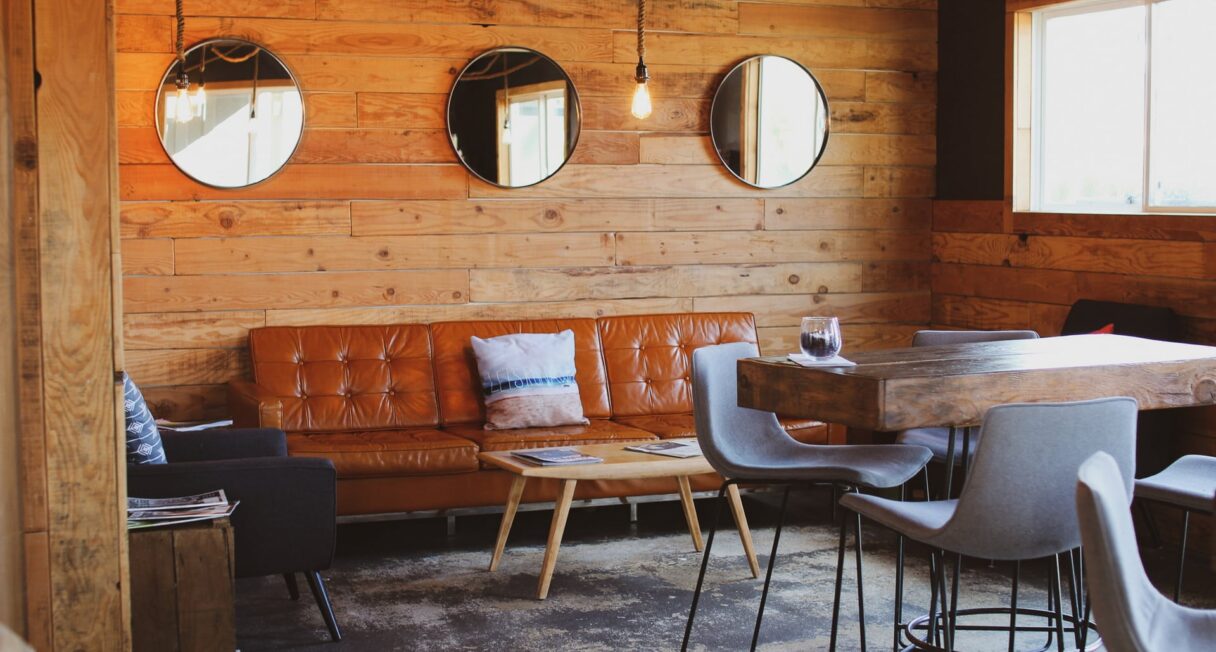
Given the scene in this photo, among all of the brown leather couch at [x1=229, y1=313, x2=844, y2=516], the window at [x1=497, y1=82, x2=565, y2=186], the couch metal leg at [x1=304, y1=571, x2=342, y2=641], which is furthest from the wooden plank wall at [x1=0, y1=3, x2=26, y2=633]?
the window at [x1=497, y1=82, x2=565, y2=186]

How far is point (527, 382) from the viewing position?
220 inches

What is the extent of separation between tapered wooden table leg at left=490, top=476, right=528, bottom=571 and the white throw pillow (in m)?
0.56

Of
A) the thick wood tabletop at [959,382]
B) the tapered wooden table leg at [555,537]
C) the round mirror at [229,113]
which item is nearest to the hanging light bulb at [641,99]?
the round mirror at [229,113]

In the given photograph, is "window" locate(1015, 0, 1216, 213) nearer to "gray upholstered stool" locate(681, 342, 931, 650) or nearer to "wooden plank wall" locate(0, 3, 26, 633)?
"gray upholstered stool" locate(681, 342, 931, 650)

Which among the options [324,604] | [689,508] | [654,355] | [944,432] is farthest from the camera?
[654,355]

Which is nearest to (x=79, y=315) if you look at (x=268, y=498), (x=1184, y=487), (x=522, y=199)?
(x=268, y=498)

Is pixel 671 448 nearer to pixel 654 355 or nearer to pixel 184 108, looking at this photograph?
pixel 654 355

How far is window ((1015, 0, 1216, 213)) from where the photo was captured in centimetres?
523

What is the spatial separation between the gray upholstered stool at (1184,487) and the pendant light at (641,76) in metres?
2.66

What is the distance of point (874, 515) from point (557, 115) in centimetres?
330

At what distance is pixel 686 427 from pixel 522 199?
1281 mm

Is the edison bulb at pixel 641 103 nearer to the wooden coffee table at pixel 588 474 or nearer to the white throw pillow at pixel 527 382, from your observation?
the white throw pillow at pixel 527 382

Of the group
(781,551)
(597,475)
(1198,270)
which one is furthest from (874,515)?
(1198,270)

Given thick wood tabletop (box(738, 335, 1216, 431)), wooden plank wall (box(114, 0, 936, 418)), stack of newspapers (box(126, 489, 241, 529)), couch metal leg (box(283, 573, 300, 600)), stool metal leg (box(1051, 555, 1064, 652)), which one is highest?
wooden plank wall (box(114, 0, 936, 418))
